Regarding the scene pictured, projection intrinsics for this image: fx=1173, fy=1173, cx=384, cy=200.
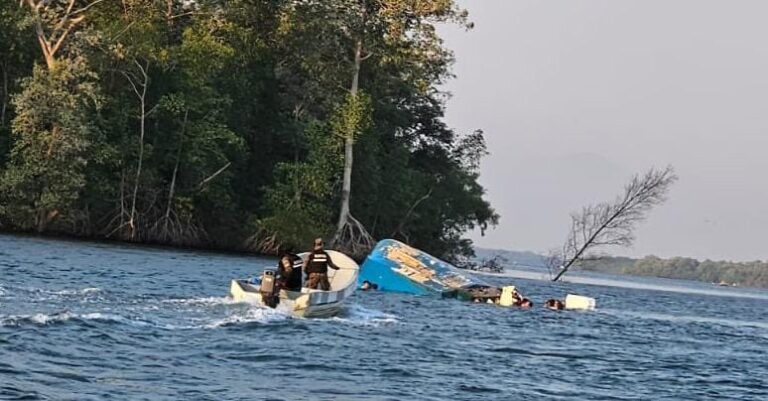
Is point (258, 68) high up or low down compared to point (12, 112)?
up

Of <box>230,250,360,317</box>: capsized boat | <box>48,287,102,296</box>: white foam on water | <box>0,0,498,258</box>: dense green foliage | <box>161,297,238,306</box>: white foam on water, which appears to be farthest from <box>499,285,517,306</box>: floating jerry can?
<box>0,0,498,258</box>: dense green foliage

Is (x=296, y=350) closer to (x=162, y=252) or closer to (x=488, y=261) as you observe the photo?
(x=162, y=252)

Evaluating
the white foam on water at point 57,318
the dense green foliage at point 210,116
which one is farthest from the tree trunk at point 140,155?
the white foam on water at point 57,318

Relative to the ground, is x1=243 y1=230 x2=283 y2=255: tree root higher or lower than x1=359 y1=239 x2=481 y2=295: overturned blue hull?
higher

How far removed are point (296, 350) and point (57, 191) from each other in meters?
40.5

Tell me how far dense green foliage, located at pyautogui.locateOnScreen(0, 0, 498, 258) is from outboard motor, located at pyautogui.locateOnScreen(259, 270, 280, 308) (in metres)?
34.3

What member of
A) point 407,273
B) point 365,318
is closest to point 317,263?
point 365,318

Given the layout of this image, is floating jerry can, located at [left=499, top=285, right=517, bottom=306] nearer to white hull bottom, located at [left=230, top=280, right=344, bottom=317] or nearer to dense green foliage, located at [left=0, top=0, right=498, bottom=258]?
white hull bottom, located at [left=230, top=280, right=344, bottom=317]

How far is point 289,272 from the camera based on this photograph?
28.2 meters

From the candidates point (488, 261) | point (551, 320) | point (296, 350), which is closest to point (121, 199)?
point (488, 261)

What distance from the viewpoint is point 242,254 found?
221 ft

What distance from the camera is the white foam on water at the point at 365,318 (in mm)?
28223

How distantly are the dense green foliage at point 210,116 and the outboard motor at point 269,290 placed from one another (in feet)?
113

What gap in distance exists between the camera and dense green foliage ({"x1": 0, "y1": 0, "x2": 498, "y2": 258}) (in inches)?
2357
